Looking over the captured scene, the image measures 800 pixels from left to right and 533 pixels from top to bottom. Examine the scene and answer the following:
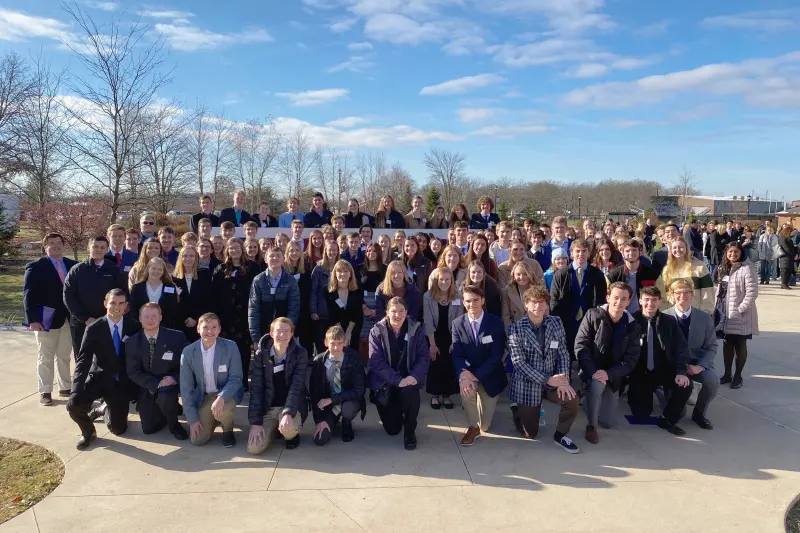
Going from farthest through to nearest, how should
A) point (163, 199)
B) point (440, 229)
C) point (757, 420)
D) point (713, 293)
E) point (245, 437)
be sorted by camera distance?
1. point (163, 199)
2. point (440, 229)
3. point (713, 293)
4. point (757, 420)
5. point (245, 437)

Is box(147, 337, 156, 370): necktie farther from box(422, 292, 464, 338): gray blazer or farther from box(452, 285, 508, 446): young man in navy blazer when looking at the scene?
box(452, 285, 508, 446): young man in navy blazer

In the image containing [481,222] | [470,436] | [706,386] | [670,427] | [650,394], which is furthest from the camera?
[481,222]

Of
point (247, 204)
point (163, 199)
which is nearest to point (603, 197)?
point (247, 204)

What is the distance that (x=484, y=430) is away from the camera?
4969 millimetres

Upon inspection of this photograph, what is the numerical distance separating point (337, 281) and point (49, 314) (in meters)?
3.34

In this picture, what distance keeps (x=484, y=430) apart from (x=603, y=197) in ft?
264

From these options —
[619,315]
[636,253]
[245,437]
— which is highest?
[636,253]

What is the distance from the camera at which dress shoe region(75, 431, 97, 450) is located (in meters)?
4.54

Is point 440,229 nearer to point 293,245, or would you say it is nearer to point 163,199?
point 293,245

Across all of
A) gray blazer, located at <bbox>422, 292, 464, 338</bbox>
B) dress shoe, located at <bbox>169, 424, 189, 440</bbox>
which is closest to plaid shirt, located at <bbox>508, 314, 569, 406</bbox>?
gray blazer, located at <bbox>422, 292, 464, 338</bbox>

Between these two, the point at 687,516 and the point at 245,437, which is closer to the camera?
the point at 687,516

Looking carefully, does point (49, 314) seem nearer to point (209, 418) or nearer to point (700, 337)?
point (209, 418)

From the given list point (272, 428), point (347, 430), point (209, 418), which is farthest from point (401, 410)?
point (209, 418)

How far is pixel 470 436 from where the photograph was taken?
469 cm
